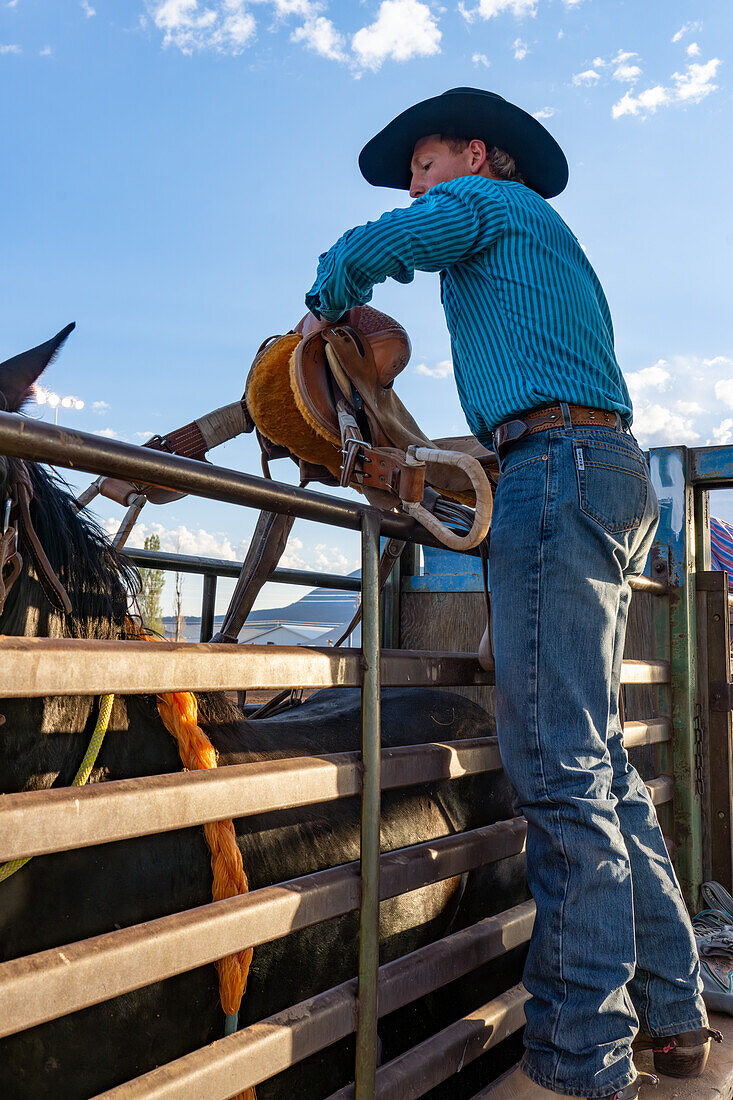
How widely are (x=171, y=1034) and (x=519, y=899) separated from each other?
1450mm

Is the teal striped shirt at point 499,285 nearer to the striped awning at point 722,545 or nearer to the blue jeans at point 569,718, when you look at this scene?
the blue jeans at point 569,718

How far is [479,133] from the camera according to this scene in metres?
2.03

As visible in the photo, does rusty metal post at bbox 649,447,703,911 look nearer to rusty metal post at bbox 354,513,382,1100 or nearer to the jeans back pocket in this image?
the jeans back pocket

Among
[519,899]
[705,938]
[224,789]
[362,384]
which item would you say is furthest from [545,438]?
[705,938]

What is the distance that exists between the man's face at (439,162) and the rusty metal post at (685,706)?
1.77 m

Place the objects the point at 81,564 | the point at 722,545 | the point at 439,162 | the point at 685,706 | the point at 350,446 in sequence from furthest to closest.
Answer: the point at 722,545
the point at 685,706
the point at 439,162
the point at 350,446
the point at 81,564

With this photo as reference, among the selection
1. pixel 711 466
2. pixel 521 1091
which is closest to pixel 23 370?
pixel 521 1091

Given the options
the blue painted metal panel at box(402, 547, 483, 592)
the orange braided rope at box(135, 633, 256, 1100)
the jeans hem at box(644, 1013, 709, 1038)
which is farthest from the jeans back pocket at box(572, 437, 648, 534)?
the blue painted metal panel at box(402, 547, 483, 592)

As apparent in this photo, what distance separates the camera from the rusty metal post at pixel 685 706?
9.97 feet

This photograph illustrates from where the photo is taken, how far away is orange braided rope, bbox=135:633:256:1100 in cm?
147

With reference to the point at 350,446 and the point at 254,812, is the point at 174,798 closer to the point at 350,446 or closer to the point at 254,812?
the point at 254,812

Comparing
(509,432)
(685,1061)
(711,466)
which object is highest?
(711,466)

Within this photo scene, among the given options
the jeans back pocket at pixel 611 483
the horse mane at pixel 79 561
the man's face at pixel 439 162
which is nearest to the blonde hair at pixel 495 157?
the man's face at pixel 439 162

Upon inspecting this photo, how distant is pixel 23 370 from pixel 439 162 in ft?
3.82
